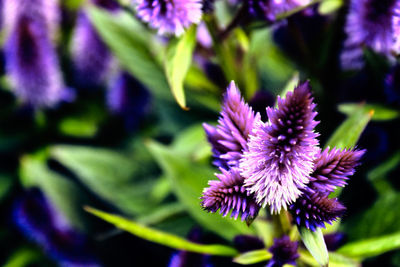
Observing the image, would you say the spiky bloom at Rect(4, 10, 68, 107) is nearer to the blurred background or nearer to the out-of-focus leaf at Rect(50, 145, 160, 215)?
the blurred background

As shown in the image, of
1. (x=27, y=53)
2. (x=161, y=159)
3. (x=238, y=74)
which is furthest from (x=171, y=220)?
(x=27, y=53)

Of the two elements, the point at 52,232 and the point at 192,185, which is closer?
the point at 192,185

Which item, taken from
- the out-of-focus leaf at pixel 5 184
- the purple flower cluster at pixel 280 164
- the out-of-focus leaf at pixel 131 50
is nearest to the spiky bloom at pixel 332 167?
the purple flower cluster at pixel 280 164

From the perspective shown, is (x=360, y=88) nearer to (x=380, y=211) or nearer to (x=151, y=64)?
(x=380, y=211)

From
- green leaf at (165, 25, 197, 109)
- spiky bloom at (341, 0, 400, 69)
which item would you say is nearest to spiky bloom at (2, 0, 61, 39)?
green leaf at (165, 25, 197, 109)

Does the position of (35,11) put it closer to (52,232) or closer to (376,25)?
(52,232)

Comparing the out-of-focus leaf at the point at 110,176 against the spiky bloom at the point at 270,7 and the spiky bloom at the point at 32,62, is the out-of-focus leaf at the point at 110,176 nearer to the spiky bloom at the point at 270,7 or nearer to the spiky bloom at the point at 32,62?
the spiky bloom at the point at 32,62

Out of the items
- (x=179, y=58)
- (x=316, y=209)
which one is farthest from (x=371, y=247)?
(x=179, y=58)
